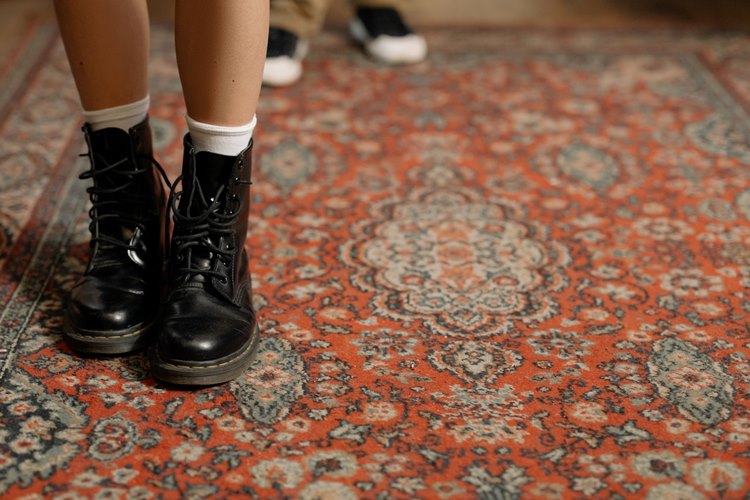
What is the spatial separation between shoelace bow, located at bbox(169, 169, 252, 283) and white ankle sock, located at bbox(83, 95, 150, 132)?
0.37 ft

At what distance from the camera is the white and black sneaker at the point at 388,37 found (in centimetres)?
191

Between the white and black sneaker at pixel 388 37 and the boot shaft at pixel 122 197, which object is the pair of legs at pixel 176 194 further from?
the white and black sneaker at pixel 388 37

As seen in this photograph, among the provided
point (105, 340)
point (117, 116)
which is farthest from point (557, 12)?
point (105, 340)

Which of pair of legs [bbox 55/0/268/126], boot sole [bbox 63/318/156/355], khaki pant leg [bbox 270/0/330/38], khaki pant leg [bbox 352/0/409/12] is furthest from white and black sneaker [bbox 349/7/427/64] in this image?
boot sole [bbox 63/318/156/355]

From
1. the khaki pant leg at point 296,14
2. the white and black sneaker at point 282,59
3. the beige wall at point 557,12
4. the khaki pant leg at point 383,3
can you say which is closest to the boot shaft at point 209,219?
the white and black sneaker at point 282,59

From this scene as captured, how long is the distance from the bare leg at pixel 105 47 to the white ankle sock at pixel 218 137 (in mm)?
123

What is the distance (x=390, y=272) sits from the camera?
1.21m

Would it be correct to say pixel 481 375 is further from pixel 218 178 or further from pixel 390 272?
pixel 218 178

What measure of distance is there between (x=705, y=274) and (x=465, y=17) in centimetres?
121

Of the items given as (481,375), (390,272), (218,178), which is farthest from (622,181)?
(218,178)

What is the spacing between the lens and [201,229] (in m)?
0.98

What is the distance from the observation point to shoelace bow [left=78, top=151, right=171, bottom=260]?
103 cm

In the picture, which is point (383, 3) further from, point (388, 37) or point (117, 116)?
point (117, 116)

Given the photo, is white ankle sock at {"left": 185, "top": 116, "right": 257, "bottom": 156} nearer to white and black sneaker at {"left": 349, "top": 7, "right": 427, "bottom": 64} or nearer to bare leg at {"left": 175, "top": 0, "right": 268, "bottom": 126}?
bare leg at {"left": 175, "top": 0, "right": 268, "bottom": 126}
